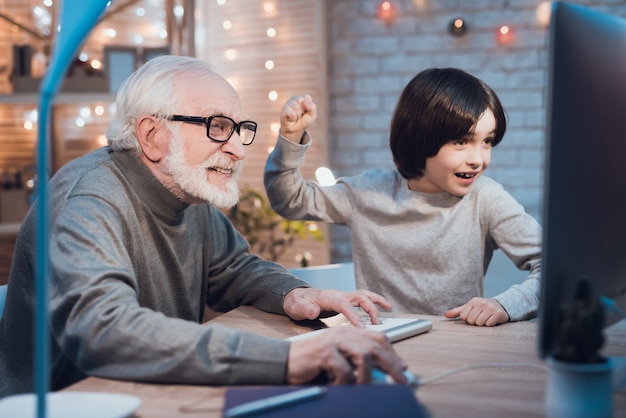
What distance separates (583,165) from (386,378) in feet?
1.17

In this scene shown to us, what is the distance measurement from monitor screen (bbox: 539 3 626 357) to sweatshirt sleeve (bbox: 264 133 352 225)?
0.92 m

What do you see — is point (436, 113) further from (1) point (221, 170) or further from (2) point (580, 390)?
(2) point (580, 390)

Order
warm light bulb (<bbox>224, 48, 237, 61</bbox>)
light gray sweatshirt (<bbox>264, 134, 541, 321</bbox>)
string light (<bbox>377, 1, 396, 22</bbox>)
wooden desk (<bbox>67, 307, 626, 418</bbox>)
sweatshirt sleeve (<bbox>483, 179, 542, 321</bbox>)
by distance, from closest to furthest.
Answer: wooden desk (<bbox>67, 307, 626, 418</bbox>) < sweatshirt sleeve (<bbox>483, 179, 542, 321</bbox>) < light gray sweatshirt (<bbox>264, 134, 541, 321</bbox>) < string light (<bbox>377, 1, 396, 22</bbox>) < warm light bulb (<bbox>224, 48, 237, 61</bbox>)

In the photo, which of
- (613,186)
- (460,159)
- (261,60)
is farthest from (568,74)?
(261,60)

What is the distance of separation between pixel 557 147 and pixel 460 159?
917 mm

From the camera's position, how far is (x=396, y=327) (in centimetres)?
128

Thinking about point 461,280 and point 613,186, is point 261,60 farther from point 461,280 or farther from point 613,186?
point 613,186

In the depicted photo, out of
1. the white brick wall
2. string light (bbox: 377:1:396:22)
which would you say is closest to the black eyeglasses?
the white brick wall

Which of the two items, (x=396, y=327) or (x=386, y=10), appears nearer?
(x=396, y=327)

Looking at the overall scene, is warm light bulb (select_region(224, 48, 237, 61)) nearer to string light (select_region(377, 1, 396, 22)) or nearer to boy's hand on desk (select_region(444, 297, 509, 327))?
string light (select_region(377, 1, 396, 22))

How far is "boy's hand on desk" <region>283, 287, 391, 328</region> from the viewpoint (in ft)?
4.45

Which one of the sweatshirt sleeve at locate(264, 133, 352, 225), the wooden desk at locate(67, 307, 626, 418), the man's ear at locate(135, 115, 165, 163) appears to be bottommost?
the wooden desk at locate(67, 307, 626, 418)

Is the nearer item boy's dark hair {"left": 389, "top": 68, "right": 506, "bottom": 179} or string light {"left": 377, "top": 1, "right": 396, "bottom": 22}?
boy's dark hair {"left": 389, "top": 68, "right": 506, "bottom": 179}

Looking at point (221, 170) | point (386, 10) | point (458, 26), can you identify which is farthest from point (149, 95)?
point (386, 10)
